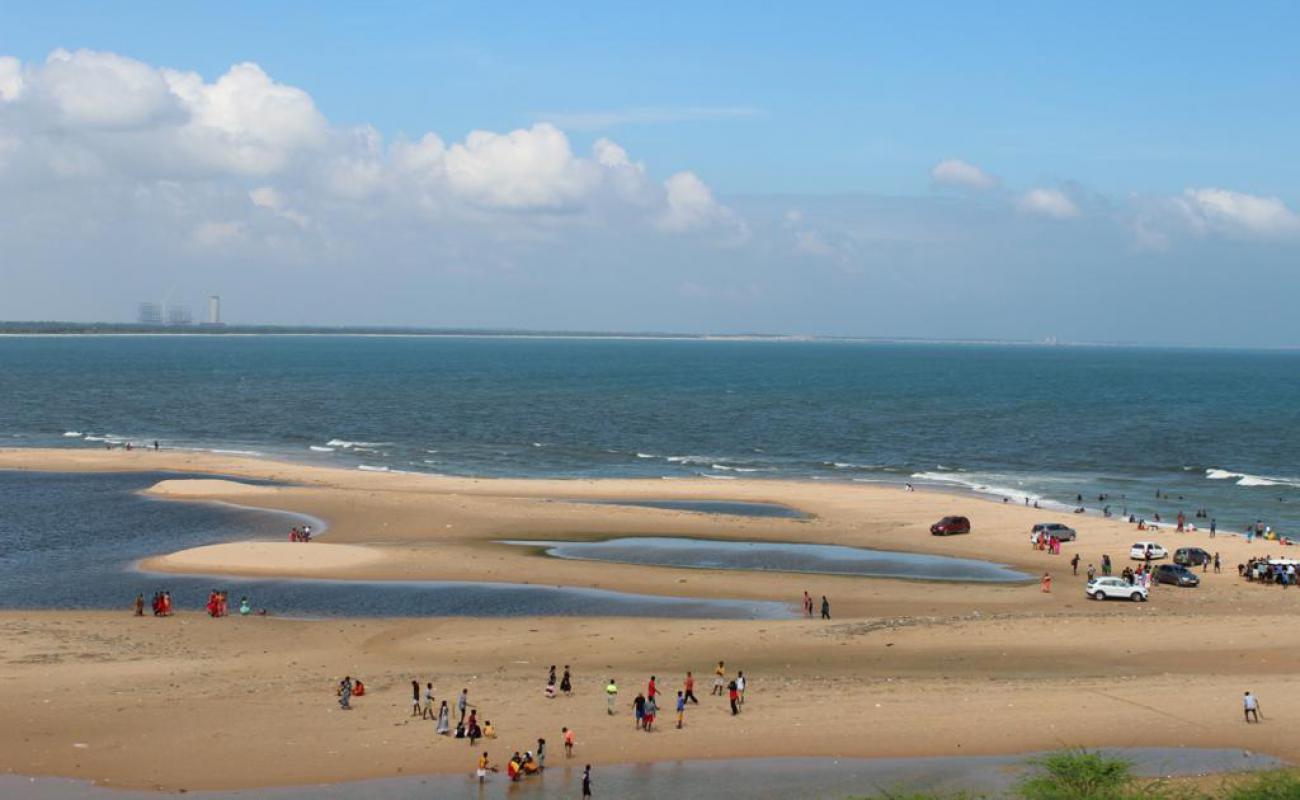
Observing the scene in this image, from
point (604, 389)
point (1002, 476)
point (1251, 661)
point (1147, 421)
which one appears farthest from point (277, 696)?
point (604, 389)

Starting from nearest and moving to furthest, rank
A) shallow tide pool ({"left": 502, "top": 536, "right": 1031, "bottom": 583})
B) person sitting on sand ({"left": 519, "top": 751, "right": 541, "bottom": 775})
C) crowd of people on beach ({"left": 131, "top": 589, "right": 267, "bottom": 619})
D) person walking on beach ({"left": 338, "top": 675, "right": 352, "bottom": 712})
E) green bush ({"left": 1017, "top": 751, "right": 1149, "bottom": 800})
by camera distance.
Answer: green bush ({"left": 1017, "top": 751, "right": 1149, "bottom": 800}) < person sitting on sand ({"left": 519, "top": 751, "right": 541, "bottom": 775}) < person walking on beach ({"left": 338, "top": 675, "right": 352, "bottom": 712}) < crowd of people on beach ({"left": 131, "top": 589, "right": 267, "bottom": 619}) < shallow tide pool ({"left": 502, "top": 536, "right": 1031, "bottom": 583})

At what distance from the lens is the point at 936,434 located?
12625 centimetres

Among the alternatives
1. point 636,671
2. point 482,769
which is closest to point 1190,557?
point 636,671

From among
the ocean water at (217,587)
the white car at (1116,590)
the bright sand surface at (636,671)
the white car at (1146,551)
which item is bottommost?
the ocean water at (217,587)

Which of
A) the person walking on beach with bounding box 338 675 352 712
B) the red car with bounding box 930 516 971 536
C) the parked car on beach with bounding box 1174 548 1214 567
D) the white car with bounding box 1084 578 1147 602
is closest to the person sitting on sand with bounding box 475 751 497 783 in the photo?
the person walking on beach with bounding box 338 675 352 712

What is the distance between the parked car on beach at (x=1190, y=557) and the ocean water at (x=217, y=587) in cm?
2163

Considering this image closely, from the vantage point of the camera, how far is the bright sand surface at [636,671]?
1242 inches

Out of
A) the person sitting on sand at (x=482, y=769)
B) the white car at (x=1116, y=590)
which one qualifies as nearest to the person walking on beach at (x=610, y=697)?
the person sitting on sand at (x=482, y=769)

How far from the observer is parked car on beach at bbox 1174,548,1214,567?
58531mm

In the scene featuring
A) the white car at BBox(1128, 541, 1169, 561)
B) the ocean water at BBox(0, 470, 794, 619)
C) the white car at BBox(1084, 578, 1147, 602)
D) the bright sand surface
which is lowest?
the ocean water at BBox(0, 470, 794, 619)

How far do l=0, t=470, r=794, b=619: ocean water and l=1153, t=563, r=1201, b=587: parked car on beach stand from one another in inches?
712

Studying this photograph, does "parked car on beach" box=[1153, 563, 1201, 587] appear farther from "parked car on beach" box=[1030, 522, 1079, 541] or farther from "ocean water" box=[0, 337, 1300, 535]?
"ocean water" box=[0, 337, 1300, 535]

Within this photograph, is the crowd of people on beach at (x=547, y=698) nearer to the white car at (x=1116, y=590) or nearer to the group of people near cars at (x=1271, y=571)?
the white car at (x=1116, y=590)

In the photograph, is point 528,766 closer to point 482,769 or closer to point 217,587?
point 482,769
